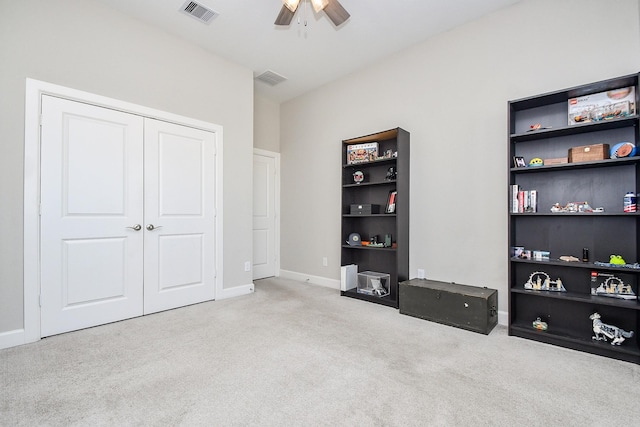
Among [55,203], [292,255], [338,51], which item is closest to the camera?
→ [55,203]

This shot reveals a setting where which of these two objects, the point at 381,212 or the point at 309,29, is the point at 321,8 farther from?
the point at 381,212

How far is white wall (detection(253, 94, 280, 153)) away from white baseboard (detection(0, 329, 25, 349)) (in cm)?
353

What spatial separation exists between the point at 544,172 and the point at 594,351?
4.77ft

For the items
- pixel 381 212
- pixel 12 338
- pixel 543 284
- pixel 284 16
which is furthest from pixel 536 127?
pixel 12 338

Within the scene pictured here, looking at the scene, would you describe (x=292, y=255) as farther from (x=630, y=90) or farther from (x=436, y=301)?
(x=630, y=90)

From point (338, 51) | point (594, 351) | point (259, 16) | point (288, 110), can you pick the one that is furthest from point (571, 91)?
point (288, 110)

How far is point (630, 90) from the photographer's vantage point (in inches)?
87.1

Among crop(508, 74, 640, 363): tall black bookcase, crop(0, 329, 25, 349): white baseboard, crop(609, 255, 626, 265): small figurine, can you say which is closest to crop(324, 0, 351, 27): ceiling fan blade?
crop(508, 74, 640, 363): tall black bookcase

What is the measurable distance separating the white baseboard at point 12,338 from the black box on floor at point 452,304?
3.35m

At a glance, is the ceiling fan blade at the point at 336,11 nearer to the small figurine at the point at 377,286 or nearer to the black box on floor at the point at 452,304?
the black box on floor at the point at 452,304

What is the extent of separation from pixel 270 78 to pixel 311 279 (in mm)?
3105

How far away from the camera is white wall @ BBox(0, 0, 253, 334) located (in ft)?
7.79

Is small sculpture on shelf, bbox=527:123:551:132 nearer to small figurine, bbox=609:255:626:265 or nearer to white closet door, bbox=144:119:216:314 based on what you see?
small figurine, bbox=609:255:626:265

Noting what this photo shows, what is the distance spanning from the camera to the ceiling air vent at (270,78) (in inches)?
165
